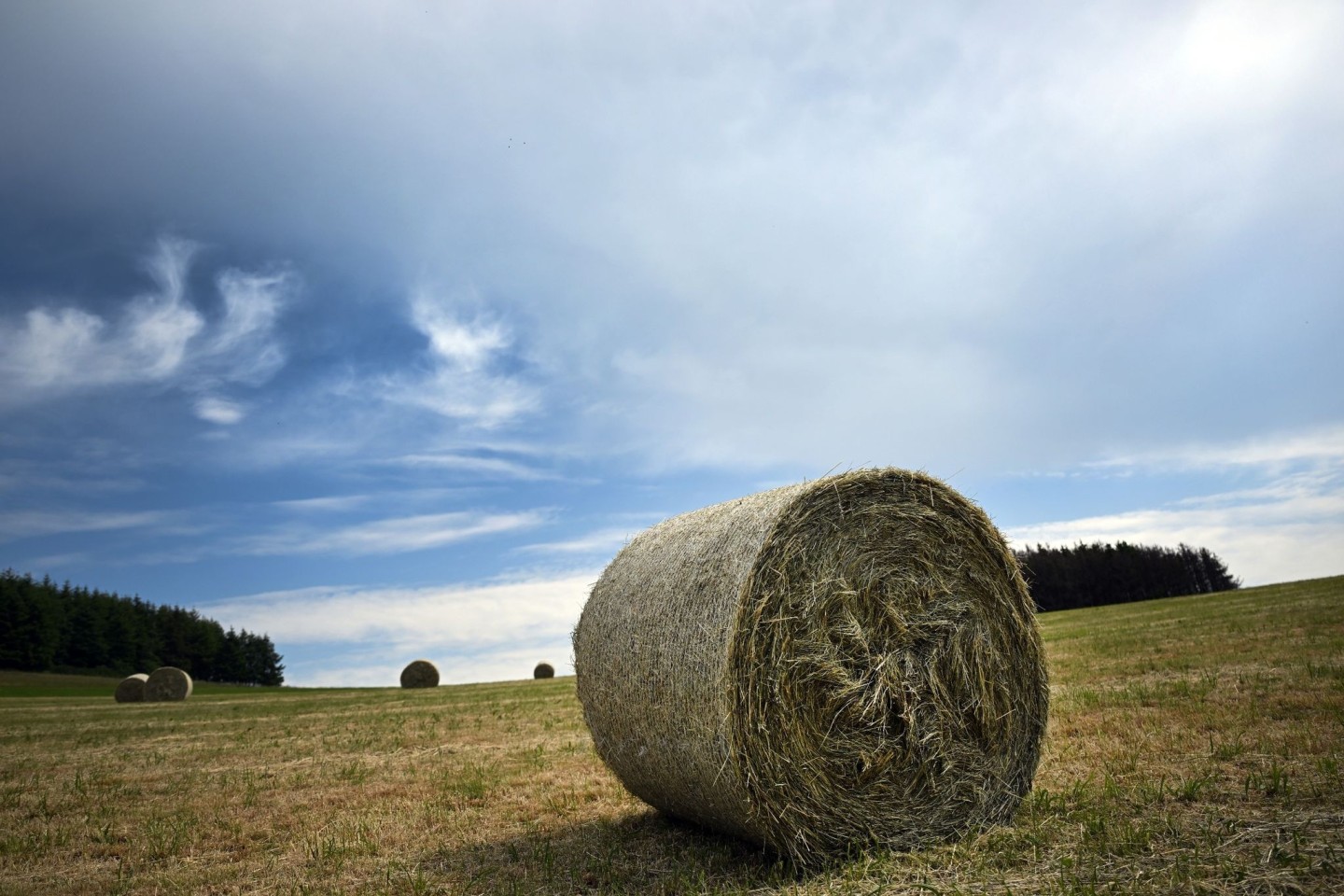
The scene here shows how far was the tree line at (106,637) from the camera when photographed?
60.2m

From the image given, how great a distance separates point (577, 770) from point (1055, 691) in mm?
6665

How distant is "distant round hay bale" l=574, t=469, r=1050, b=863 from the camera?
521 cm

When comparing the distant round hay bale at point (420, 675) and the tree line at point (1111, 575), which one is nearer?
the distant round hay bale at point (420, 675)

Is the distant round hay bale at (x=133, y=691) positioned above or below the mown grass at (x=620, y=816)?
above

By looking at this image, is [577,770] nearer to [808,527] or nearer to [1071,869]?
[808,527]

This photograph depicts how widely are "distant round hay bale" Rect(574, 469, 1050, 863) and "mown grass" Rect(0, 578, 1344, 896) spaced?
0.36m

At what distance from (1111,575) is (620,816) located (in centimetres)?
6978

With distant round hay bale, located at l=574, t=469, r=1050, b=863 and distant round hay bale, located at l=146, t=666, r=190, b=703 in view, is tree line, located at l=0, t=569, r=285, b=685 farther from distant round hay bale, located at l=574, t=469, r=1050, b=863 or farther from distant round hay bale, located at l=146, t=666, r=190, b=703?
distant round hay bale, located at l=574, t=469, r=1050, b=863

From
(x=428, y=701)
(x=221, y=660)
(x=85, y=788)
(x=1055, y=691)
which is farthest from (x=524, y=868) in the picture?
(x=221, y=660)

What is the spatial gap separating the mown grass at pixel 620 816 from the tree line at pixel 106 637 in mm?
61184

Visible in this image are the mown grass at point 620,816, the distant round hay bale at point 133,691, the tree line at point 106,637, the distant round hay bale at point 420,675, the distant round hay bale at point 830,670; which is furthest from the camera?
the tree line at point 106,637

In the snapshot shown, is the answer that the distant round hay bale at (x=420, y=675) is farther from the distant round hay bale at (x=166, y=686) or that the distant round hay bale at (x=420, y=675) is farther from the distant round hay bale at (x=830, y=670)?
the distant round hay bale at (x=830, y=670)

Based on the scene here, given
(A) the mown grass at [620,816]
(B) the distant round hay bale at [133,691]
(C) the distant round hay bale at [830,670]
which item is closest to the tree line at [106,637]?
(B) the distant round hay bale at [133,691]

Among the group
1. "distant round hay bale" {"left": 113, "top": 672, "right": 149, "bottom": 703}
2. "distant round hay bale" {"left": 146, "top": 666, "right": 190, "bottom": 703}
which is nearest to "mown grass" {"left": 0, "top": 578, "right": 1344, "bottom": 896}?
"distant round hay bale" {"left": 113, "top": 672, "right": 149, "bottom": 703}
